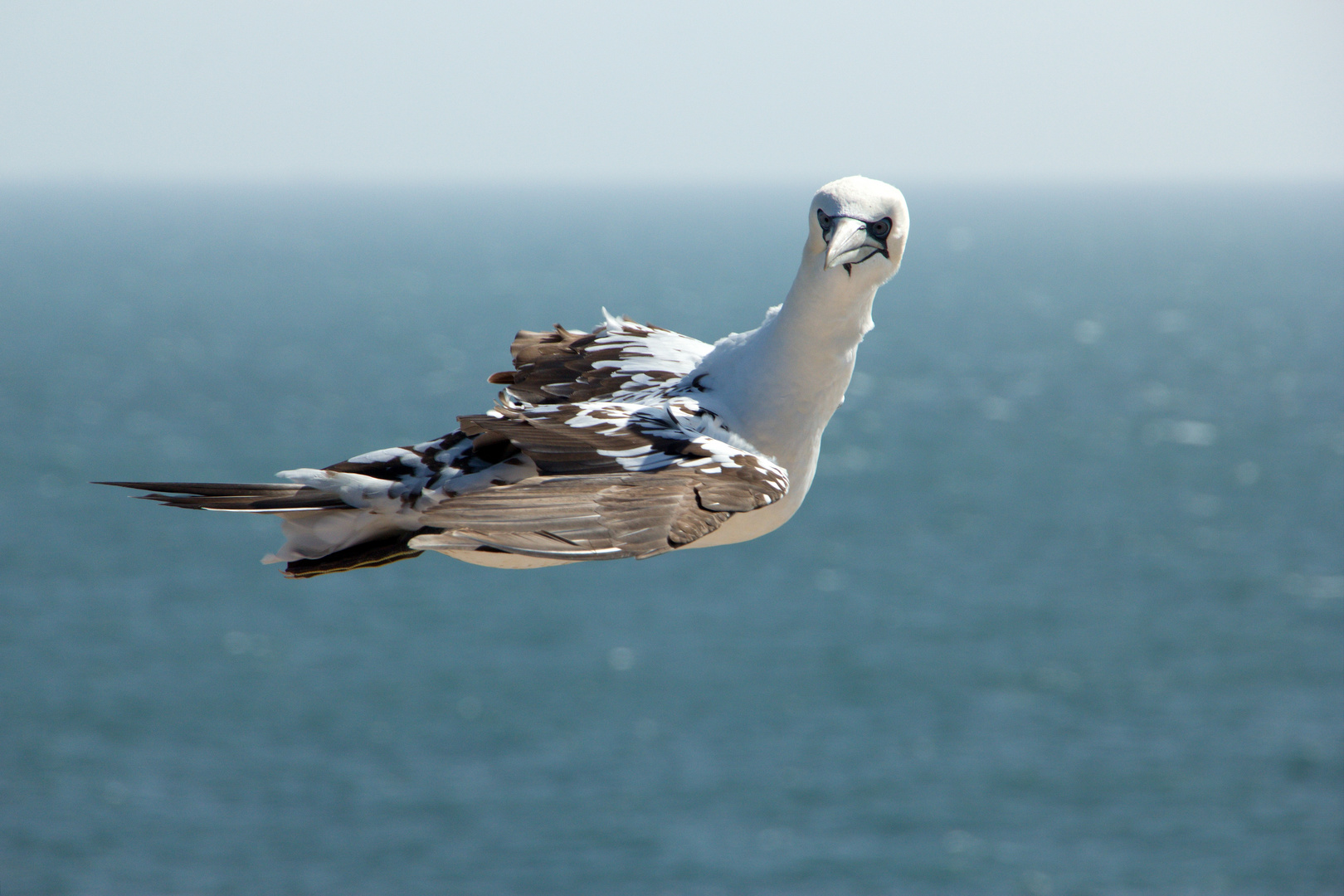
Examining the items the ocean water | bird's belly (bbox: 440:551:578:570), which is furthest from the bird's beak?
the ocean water

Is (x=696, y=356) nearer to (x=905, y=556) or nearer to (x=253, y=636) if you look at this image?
(x=253, y=636)

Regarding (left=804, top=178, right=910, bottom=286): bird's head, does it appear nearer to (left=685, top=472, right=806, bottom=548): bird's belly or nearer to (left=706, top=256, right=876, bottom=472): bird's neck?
(left=706, top=256, right=876, bottom=472): bird's neck

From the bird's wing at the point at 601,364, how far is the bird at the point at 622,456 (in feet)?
0.06

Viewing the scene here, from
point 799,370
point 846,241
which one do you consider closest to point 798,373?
point 799,370

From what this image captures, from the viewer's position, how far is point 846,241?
759cm

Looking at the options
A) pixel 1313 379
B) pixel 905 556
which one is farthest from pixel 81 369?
pixel 1313 379

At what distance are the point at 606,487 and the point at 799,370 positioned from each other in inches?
82.5

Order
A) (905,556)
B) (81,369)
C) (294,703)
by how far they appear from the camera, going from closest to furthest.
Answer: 1. (294,703)
2. (905,556)
3. (81,369)

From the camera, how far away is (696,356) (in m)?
9.43

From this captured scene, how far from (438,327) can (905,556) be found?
237 feet

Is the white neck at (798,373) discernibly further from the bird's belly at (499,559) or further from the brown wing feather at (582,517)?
the bird's belly at (499,559)

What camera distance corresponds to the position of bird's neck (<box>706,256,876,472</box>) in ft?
26.5

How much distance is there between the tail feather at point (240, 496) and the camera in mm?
6316

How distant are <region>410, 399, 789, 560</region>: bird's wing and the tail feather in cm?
91
